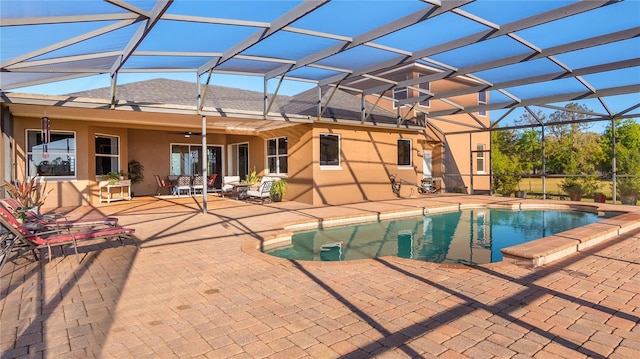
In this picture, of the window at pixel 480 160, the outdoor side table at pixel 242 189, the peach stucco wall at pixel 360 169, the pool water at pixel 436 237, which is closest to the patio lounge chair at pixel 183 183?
the outdoor side table at pixel 242 189

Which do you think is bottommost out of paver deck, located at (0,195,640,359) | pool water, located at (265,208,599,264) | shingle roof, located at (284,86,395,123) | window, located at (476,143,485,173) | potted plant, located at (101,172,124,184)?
pool water, located at (265,208,599,264)

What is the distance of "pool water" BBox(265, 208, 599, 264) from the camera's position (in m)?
7.26

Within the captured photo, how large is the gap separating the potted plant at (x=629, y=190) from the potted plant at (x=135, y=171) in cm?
1975

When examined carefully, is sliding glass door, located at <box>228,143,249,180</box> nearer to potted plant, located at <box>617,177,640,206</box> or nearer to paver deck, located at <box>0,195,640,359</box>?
paver deck, located at <box>0,195,640,359</box>

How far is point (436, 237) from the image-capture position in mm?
8938

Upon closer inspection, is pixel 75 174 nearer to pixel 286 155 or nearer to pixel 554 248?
pixel 286 155

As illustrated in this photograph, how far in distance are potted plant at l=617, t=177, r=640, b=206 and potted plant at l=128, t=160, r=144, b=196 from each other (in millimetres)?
19748

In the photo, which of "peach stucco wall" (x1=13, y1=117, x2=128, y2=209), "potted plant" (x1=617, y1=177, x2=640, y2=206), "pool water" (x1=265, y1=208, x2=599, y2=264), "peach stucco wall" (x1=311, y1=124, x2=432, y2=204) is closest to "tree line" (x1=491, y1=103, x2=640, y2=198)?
"potted plant" (x1=617, y1=177, x2=640, y2=206)

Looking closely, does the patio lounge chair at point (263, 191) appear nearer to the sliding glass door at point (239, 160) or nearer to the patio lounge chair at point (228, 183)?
the patio lounge chair at point (228, 183)

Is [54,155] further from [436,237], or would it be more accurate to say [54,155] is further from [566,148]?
[566,148]

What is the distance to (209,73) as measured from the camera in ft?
30.8

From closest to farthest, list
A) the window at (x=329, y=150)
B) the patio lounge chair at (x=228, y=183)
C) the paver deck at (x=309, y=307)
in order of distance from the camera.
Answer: the paver deck at (x=309, y=307), the window at (x=329, y=150), the patio lounge chair at (x=228, y=183)

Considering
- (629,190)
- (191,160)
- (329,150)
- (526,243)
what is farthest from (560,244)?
(191,160)

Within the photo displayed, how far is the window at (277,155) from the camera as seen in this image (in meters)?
14.7
